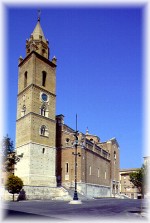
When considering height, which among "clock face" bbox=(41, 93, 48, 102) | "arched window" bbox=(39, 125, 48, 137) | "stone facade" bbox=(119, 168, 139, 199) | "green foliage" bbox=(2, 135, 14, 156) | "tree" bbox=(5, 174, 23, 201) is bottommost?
"stone facade" bbox=(119, 168, 139, 199)

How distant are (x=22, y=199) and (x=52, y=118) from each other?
14.3 metres

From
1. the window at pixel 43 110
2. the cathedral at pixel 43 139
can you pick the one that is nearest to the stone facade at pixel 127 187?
the cathedral at pixel 43 139

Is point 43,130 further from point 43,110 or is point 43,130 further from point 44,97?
point 44,97

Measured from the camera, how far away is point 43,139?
45.4 metres

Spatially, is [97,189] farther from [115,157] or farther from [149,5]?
[149,5]

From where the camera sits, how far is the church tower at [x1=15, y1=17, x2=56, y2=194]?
43.1 metres

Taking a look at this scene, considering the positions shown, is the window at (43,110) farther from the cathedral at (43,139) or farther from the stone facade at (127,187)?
the stone facade at (127,187)

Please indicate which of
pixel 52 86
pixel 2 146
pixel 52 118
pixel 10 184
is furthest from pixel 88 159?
pixel 2 146

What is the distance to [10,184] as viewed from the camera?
1489 inches

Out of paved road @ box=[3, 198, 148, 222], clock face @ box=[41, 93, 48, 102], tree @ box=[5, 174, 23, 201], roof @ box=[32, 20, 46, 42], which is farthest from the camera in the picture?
roof @ box=[32, 20, 46, 42]

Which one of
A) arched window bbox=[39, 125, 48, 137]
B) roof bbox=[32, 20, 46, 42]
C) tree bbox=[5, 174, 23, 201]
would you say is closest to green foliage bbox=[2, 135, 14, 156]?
tree bbox=[5, 174, 23, 201]

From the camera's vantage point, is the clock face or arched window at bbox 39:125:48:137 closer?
arched window at bbox 39:125:48:137

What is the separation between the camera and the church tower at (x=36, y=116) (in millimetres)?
43062

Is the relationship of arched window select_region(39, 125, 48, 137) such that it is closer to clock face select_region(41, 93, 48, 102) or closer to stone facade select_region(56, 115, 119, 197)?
clock face select_region(41, 93, 48, 102)
